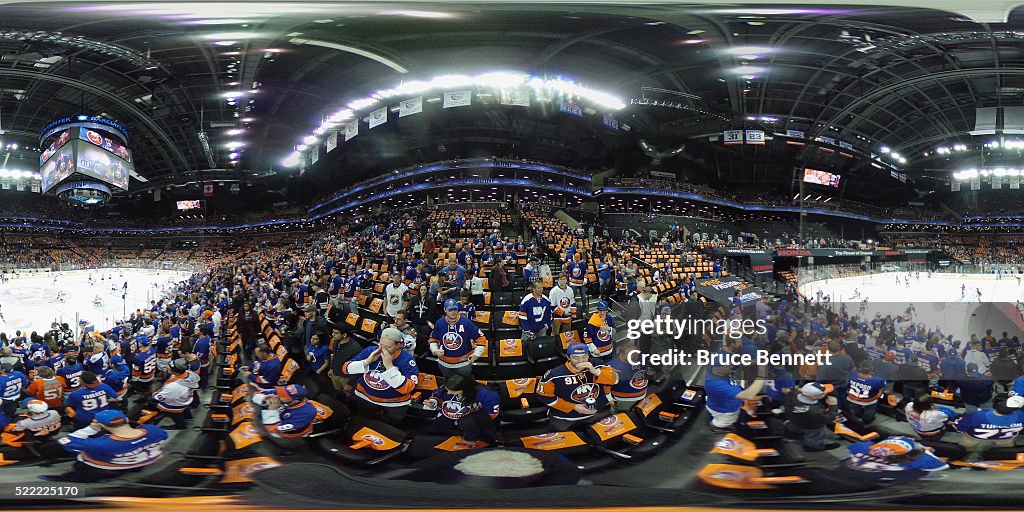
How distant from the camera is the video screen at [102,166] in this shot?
4.32 feet

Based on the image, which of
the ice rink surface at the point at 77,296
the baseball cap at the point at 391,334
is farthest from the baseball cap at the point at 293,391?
the ice rink surface at the point at 77,296

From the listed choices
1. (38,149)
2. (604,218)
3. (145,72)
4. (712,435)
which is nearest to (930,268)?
(712,435)

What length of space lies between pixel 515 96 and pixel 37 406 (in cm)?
165

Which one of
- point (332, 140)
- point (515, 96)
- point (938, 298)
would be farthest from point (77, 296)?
point (938, 298)

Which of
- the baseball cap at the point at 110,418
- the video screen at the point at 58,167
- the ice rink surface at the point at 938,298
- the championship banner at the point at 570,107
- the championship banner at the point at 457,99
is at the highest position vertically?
the championship banner at the point at 457,99

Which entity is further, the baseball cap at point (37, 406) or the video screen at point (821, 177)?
the video screen at point (821, 177)

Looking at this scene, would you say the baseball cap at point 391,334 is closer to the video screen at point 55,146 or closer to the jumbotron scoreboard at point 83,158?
the jumbotron scoreboard at point 83,158

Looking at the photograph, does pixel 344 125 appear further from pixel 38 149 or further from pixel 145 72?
pixel 38 149

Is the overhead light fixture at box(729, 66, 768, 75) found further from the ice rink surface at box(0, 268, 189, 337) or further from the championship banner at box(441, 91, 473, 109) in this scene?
the ice rink surface at box(0, 268, 189, 337)

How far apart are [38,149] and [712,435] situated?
7.46 ft

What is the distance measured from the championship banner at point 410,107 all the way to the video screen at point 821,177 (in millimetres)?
1272

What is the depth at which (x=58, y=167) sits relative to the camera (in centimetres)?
131

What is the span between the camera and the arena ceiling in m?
1.27

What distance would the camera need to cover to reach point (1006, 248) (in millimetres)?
1472
